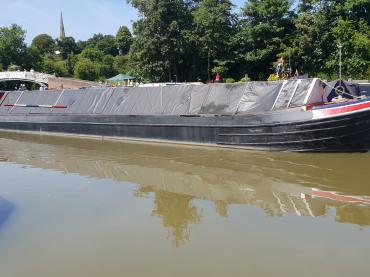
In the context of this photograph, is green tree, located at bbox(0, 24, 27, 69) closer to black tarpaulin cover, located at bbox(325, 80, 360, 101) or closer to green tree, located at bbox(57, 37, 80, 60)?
green tree, located at bbox(57, 37, 80, 60)

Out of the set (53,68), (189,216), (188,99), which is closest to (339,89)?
(188,99)

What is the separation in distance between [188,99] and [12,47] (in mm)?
63927

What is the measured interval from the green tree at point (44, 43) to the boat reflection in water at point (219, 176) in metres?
90.0

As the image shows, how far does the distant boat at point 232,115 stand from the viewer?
11273mm

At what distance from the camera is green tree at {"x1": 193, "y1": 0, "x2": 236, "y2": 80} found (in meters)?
34.3

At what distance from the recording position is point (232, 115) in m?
12.8

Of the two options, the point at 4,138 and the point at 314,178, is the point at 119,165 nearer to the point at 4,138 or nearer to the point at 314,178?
the point at 314,178

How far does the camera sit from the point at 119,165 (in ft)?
37.0

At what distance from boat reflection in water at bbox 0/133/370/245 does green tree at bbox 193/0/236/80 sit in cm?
2137

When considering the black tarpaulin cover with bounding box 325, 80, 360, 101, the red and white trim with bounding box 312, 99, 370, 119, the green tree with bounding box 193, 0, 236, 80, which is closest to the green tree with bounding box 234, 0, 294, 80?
the green tree with bounding box 193, 0, 236, 80

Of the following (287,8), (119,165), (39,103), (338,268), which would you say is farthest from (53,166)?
(287,8)

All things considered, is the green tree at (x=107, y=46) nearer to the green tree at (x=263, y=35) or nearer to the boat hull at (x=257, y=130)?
the green tree at (x=263, y=35)

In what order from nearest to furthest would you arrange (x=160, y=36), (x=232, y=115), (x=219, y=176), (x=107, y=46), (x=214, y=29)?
(x=219, y=176) < (x=232, y=115) < (x=214, y=29) < (x=160, y=36) < (x=107, y=46)

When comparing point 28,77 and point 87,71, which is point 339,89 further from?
point 87,71
